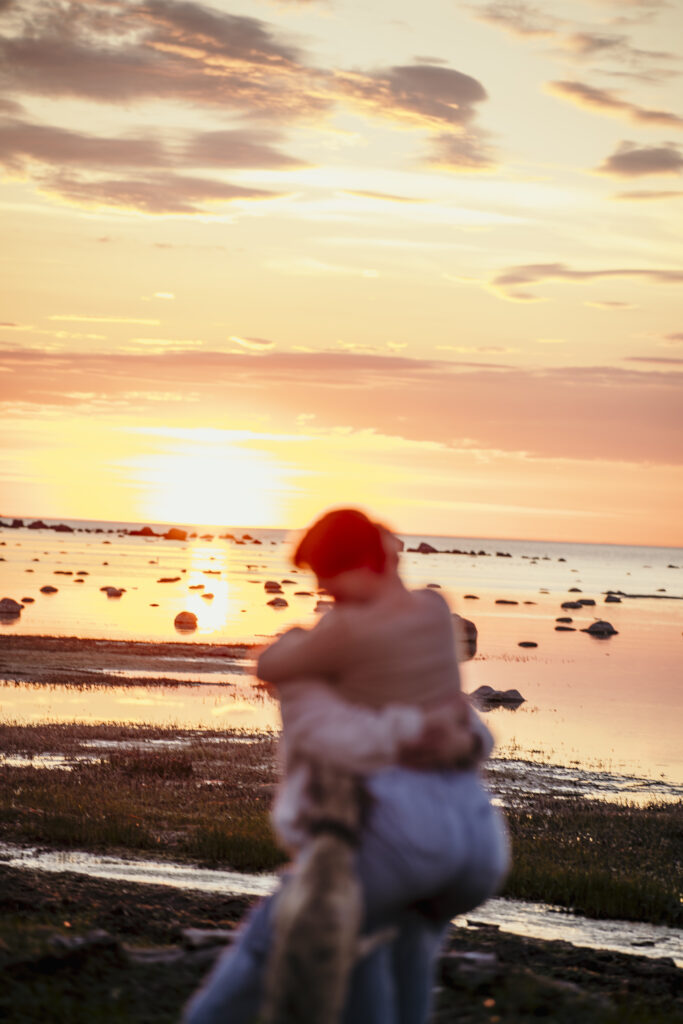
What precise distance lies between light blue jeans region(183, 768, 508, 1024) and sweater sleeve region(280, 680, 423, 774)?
12 cm

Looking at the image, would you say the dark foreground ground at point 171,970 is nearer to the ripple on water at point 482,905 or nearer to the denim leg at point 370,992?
the ripple on water at point 482,905

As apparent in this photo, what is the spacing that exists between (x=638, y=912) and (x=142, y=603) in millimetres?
71295

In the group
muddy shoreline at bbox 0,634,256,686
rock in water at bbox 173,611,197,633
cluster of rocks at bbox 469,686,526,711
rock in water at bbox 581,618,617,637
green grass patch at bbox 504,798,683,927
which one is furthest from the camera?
rock in water at bbox 581,618,617,637

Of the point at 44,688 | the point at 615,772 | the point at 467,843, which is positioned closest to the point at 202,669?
the point at 44,688

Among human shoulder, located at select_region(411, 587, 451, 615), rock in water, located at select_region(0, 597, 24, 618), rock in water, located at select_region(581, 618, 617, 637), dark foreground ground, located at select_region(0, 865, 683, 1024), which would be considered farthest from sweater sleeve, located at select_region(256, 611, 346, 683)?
rock in water, located at select_region(581, 618, 617, 637)

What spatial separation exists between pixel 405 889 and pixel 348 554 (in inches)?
52.4

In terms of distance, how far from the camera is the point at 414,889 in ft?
14.5

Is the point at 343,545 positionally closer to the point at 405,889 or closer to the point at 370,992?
the point at 405,889

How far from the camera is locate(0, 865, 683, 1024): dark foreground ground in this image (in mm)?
7840

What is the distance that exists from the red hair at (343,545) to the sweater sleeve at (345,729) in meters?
0.50

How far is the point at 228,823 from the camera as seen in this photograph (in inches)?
691

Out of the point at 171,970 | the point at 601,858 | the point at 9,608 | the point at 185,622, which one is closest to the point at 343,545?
the point at 171,970

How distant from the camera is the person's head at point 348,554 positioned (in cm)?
465

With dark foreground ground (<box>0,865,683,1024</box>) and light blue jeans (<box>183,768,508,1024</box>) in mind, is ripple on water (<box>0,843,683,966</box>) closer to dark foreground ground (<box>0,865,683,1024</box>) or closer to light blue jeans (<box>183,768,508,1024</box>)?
dark foreground ground (<box>0,865,683,1024</box>)
